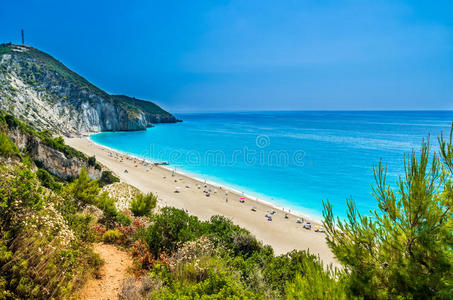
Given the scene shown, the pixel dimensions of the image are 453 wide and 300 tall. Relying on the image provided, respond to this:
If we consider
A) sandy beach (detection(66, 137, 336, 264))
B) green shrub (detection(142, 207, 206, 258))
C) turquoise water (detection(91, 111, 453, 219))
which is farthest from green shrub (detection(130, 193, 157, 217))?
turquoise water (detection(91, 111, 453, 219))

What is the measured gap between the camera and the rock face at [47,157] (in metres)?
19.3

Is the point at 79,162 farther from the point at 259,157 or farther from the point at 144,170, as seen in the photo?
the point at 259,157

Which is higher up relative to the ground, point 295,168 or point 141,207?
point 141,207

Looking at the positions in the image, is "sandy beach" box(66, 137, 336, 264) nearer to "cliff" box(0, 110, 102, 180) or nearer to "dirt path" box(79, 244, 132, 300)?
"cliff" box(0, 110, 102, 180)

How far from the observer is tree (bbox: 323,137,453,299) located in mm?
3893

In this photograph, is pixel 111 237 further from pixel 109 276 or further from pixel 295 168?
pixel 295 168

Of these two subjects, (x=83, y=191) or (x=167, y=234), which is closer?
(x=167, y=234)

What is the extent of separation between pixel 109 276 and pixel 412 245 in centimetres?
677

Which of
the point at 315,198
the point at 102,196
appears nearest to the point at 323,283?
the point at 102,196

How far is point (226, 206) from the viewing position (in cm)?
2698

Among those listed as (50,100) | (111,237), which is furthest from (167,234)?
(50,100)

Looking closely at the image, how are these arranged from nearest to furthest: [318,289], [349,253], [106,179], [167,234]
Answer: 1. [318,289]
2. [349,253]
3. [167,234]
4. [106,179]

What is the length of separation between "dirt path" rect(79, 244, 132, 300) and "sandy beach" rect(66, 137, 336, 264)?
9.12 m

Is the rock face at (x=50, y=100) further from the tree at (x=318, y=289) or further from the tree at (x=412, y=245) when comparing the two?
the tree at (x=412, y=245)
